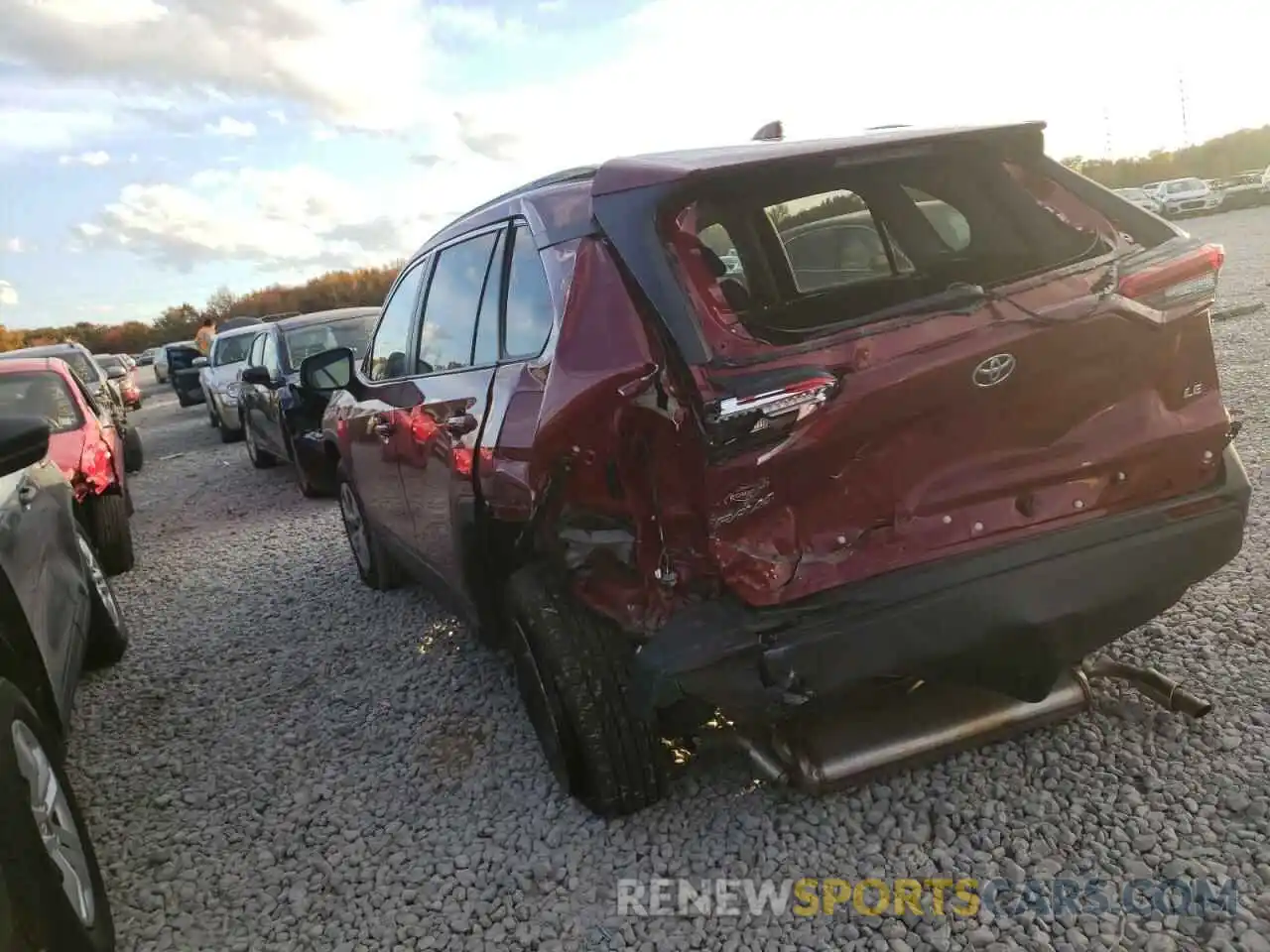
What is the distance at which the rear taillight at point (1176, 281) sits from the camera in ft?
8.34

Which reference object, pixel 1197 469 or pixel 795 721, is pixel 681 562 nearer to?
pixel 795 721

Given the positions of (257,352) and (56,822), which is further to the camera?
(257,352)

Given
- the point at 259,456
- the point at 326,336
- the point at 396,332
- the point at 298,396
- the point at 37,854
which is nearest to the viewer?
the point at 37,854

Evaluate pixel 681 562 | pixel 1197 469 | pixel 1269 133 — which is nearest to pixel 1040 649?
pixel 1197 469

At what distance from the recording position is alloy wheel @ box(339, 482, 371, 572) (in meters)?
5.71

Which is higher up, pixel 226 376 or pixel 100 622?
pixel 226 376

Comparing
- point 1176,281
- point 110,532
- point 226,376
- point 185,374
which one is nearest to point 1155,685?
point 1176,281

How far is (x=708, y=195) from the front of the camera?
2.58m

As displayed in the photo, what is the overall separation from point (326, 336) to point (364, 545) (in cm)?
466

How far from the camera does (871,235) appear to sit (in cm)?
361

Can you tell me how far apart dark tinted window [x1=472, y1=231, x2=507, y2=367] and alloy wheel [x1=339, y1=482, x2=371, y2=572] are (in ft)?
7.89

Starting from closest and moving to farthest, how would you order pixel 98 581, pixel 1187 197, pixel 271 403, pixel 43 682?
pixel 43 682 < pixel 98 581 < pixel 271 403 < pixel 1187 197

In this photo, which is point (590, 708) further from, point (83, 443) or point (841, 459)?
point (83, 443)

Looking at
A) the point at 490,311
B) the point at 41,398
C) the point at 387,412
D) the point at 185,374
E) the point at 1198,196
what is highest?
the point at 490,311
